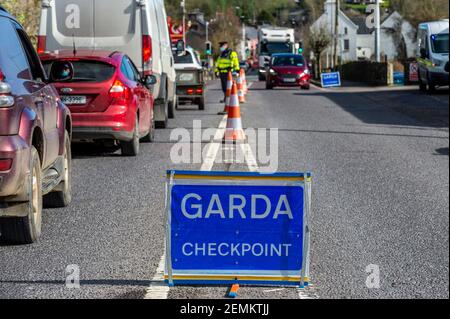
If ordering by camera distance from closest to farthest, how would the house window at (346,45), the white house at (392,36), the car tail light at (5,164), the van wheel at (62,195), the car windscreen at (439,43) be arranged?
1. the car tail light at (5,164)
2. the van wheel at (62,195)
3. the car windscreen at (439,43)
4. the white house at (392,36)
5. the house window at (346,45)

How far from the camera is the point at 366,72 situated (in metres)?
49.7

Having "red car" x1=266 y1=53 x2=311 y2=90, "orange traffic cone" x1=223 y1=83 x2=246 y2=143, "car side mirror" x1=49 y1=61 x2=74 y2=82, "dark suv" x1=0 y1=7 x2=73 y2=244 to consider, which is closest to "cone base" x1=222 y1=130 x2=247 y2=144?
"orange traffic cone" x1=223 y1=83 x2=246 y2=143

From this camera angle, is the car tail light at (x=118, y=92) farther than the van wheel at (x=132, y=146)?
No

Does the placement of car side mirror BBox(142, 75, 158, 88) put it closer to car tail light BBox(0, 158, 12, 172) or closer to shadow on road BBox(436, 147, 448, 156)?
shadow on road BBox(436, 147, 448, 156)

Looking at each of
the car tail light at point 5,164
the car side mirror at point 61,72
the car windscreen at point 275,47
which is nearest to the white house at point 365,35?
the car windscreen at point 275,47

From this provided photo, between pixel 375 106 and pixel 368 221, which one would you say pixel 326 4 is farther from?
pixel 368 221

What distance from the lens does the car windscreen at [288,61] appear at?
4316 cm

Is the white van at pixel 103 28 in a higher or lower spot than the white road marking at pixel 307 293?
higher

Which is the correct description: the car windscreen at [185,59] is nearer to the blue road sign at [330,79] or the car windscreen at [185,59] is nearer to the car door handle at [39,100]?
the blue road sign at [330,79]

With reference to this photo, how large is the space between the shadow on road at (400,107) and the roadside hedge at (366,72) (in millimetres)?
7007

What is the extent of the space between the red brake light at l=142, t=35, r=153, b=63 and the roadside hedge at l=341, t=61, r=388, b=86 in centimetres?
2732

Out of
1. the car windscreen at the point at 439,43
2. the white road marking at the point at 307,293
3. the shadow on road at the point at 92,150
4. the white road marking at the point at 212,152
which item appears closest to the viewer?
the white road marking at the point at 307,293

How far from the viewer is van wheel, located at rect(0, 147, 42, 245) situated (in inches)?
293
